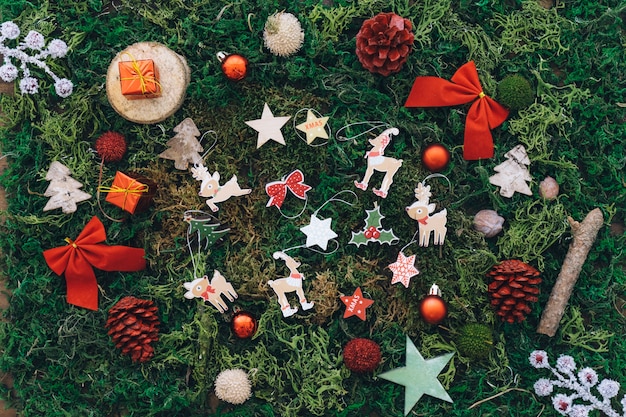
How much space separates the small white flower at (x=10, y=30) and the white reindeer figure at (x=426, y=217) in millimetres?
1626

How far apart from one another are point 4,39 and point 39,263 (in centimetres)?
86

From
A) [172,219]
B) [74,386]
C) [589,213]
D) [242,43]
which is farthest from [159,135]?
[589,213]

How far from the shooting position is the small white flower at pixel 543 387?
83.0 inches

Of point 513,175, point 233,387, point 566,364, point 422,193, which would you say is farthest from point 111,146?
point 566,364

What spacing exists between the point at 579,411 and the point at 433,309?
0.65 m

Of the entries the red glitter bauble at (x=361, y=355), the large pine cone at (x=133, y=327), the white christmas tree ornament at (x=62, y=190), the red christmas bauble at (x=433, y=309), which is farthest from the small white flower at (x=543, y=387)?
the white christmas tree ornament at (x=62, y=190)

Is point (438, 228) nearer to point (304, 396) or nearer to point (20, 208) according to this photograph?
point (304, 396)

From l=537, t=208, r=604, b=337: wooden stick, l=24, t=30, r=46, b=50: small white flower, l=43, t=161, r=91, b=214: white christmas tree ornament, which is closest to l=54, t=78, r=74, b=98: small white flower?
l=24, t=30, r=46, b=50: small white flower

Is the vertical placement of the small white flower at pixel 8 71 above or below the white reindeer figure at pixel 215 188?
above

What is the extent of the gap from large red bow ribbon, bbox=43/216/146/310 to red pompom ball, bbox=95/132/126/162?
0.78ft

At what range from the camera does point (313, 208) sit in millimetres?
2182

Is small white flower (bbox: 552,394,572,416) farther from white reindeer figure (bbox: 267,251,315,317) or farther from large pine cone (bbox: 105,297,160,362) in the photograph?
large pine cone (bbox: 105,297,160,362)

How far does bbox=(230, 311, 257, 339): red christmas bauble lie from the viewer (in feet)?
6.88

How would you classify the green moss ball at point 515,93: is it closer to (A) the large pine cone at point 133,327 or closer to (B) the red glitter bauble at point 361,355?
(B) the red glitter bauble at point 361,355
